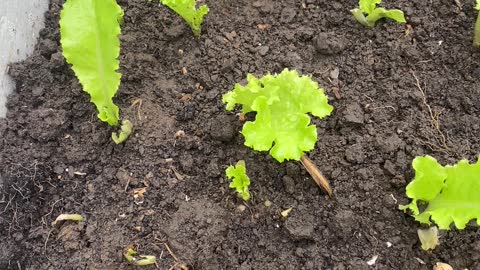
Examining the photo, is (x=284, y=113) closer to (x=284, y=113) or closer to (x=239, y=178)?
(x=284, y=113)

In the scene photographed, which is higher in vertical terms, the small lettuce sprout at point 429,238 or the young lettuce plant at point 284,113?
the young lettuce plant at point 284,113

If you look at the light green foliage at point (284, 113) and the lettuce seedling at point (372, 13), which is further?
the lettuce seedling at point (372, 13)

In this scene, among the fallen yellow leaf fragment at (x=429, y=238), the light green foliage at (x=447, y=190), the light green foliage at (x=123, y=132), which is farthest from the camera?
the light green foliage at (x=123, y=132)

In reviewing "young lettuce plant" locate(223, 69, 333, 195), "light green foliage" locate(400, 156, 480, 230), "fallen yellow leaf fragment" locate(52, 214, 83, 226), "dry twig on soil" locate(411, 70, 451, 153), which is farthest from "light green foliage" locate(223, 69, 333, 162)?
"fallen yellow leaf fragment" locate(52, 214, 83, 226)

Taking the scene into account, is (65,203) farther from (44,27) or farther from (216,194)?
(44,27)

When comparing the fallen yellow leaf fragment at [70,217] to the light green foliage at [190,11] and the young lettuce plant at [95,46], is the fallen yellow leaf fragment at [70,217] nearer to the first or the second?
the young lettuce plant at [95,46]

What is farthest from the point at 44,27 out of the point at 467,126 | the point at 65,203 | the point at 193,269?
the point at 467,126

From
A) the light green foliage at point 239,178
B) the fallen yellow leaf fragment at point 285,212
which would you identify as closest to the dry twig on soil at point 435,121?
the fallen yellow leaf fragment at point 285,212
